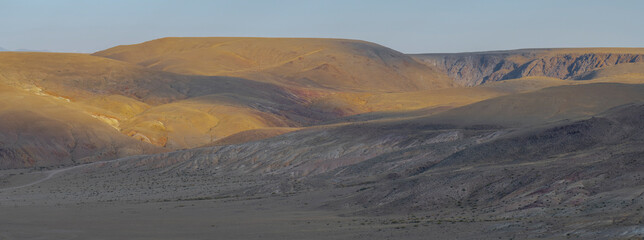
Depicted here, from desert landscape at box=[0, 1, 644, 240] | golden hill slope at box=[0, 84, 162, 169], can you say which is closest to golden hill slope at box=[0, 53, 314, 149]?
desert landscape at box=[0, 1, 644, 240]

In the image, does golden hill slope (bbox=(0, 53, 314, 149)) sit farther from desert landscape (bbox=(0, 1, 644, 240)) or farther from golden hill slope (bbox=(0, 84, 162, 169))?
golden hill slope (bbox=(0, 84, 162, 169))

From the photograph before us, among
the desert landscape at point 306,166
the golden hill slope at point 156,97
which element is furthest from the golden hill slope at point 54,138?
the golden hill slope at point 156,97

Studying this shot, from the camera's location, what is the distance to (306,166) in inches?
3216

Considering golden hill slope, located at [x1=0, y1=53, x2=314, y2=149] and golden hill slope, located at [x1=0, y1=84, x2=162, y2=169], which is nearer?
golden hill slope, located at [x1=0, y1=84, x2=162, y2=169]

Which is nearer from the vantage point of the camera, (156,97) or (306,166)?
(306,166)

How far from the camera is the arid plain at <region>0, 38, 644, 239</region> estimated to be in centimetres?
4206

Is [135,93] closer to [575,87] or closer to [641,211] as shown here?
[575,87]

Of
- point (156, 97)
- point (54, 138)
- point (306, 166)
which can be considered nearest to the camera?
point (306, 166)

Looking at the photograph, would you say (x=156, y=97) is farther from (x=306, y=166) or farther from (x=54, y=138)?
(x=306, y=166)

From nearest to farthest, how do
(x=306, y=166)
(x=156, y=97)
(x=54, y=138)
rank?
1. (x=306, y=166)
2. (x=54, y=138)
3. (x=156, y=97)

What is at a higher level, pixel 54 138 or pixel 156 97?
pixel 156 97

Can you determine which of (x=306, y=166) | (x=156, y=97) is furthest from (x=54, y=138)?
(x=306, y=166)

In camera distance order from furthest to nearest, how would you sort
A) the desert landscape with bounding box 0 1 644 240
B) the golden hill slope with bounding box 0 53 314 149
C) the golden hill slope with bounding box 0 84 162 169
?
the golden hill slope with bounding box 0 53 314 149 < the golden hill slope with bounding box 0 84 162 169 < the desert landscape with bounding box 0 1 644 240

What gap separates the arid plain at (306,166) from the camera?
42.1m
